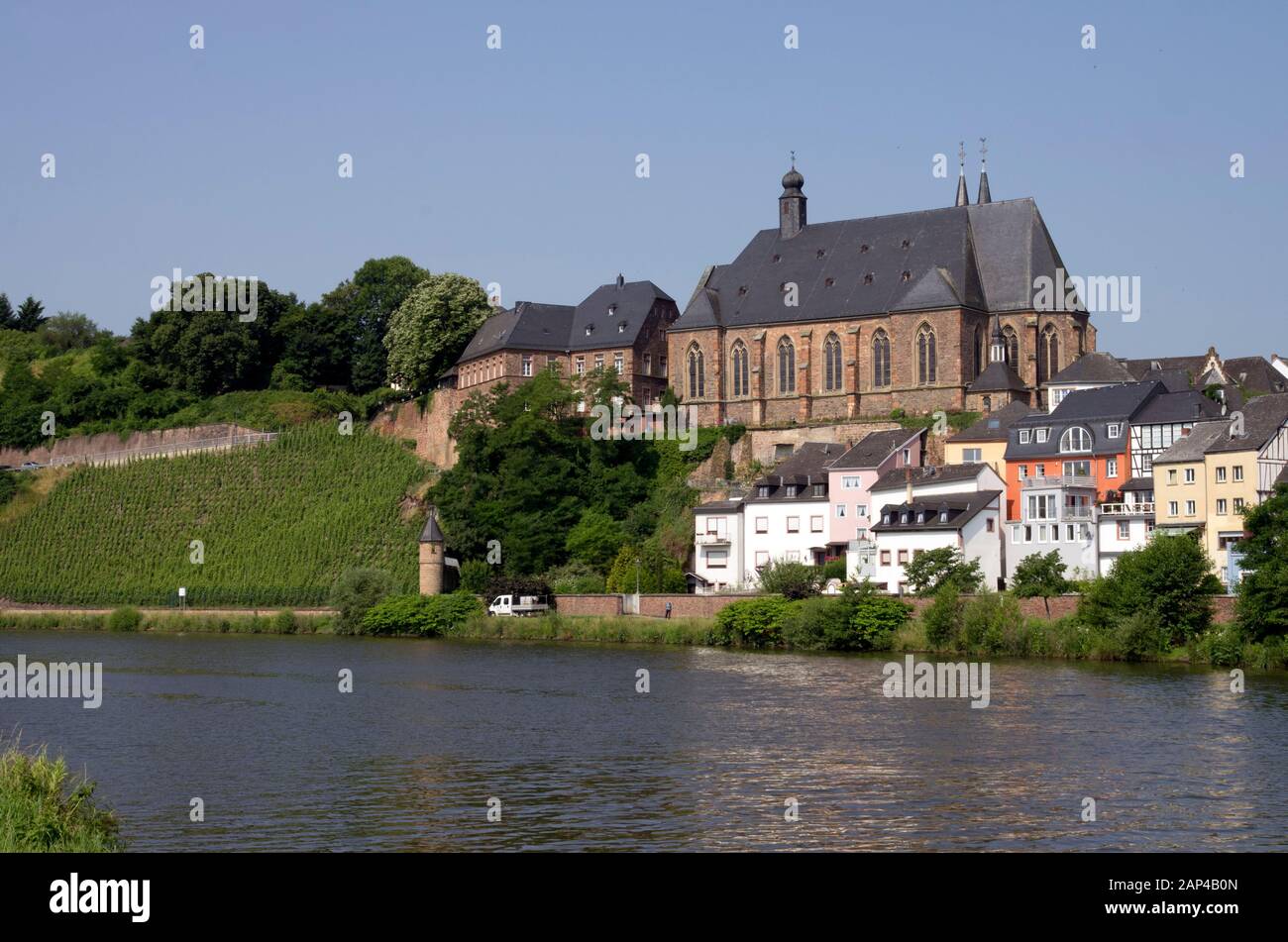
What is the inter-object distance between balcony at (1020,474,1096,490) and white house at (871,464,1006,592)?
1.37m

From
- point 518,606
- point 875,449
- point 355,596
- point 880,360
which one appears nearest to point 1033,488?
point 875,449

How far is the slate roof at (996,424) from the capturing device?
6744cm

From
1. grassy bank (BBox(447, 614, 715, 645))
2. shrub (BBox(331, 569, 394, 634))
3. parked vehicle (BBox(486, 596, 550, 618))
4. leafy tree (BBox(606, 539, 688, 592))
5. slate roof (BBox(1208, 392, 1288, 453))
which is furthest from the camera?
shrub (BBox(331, 569, 394, 634))

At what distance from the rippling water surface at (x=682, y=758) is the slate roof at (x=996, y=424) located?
73.1 feet

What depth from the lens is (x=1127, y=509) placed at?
191 ft

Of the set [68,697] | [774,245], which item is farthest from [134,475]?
[68,697]

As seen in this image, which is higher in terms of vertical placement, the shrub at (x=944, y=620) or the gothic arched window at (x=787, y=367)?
the gothic arched window at (x=787, y=367)

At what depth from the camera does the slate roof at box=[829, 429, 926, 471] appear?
2584 inches

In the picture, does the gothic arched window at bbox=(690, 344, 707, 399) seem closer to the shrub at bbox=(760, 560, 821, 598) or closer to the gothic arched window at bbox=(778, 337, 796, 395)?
the gothic arched window at bbox=(778, 337, 796, 395)

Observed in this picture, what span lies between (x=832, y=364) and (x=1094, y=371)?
12.9 m

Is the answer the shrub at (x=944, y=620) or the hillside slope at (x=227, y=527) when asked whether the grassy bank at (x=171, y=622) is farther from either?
the shrub at (x=944, y=620)

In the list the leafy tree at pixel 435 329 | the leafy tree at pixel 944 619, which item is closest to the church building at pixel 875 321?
the leafy tree at pixel 435 329

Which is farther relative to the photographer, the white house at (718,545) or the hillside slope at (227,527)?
the hillside slope at (227,527)

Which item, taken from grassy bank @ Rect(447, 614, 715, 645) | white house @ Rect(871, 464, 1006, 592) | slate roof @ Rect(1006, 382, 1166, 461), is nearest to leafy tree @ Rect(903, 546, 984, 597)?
white house @ Rect(871, 464, 1006, 592)
